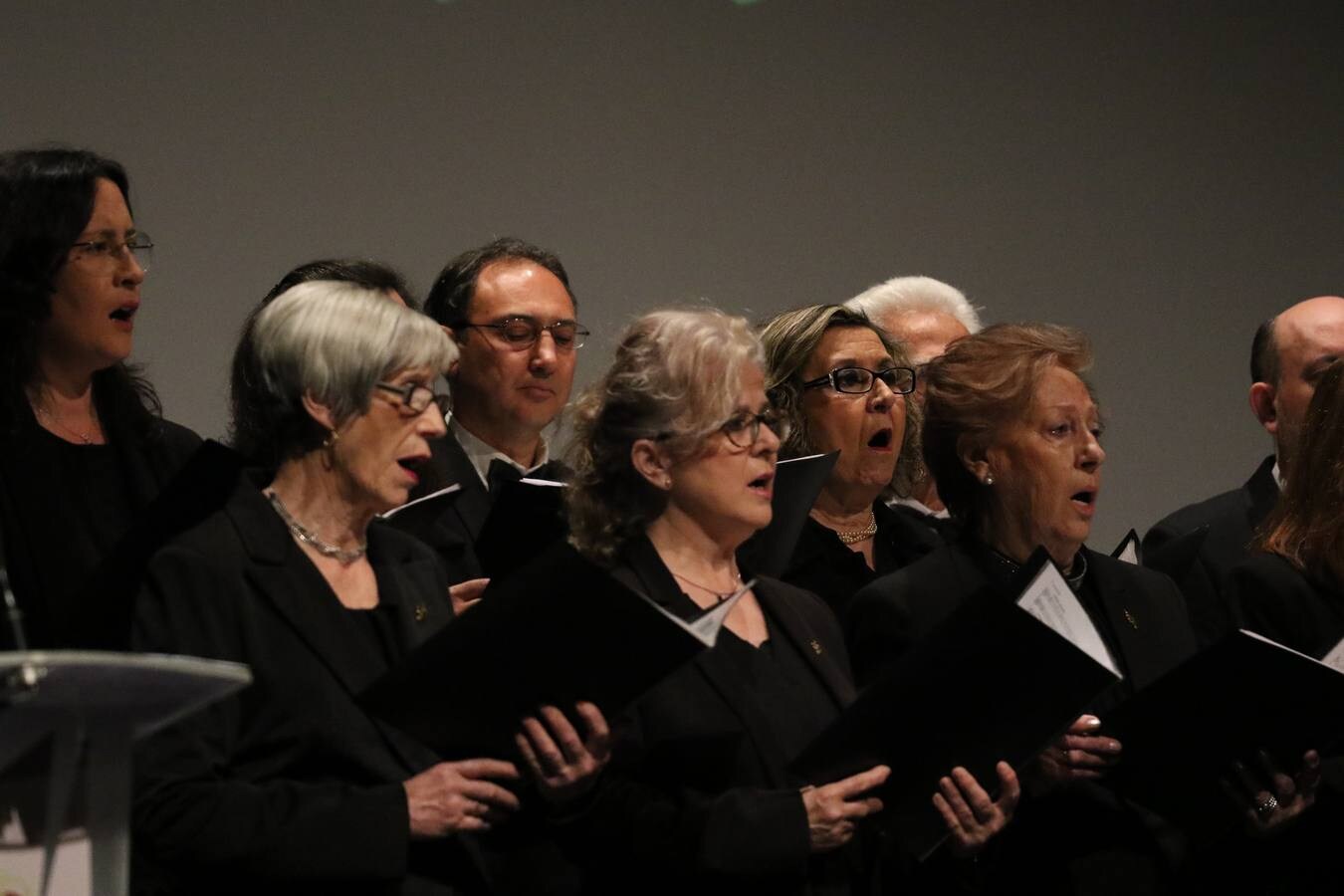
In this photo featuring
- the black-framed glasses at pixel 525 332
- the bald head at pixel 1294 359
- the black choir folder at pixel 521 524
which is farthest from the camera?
the bald head at pixel 1294 359

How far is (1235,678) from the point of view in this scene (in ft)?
9.07

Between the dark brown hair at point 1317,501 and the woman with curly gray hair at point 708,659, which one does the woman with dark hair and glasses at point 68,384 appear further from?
the dark brown hair at point 1317,501

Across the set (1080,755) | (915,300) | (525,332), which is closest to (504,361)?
(525,332)

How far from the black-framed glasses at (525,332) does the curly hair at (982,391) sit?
82 centimetres

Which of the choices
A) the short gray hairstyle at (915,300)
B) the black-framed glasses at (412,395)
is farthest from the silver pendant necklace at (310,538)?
the short gray hairstyle at (915,300)

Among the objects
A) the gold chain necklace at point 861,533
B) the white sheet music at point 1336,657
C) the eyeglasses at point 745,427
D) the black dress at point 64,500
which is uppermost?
the eyeglasses at point 745,427

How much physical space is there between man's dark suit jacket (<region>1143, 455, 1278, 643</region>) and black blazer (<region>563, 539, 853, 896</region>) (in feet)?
3.77

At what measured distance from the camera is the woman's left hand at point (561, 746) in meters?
2.42

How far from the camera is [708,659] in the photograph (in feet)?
9.04

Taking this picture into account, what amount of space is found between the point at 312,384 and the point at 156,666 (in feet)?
3.31

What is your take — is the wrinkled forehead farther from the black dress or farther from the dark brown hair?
the black dress

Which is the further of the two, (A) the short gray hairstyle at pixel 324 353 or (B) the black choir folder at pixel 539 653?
(A) the short gray hairstyle at pixel 324 353

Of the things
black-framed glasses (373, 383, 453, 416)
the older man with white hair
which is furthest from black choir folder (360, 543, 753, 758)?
the older man with white hair

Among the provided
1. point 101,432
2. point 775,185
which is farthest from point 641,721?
point 775,185
